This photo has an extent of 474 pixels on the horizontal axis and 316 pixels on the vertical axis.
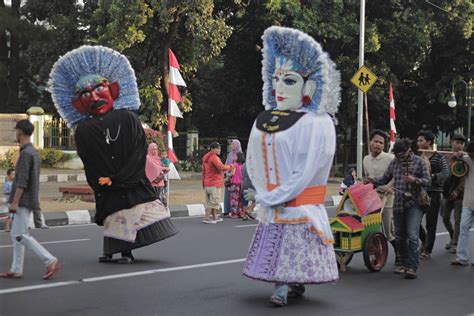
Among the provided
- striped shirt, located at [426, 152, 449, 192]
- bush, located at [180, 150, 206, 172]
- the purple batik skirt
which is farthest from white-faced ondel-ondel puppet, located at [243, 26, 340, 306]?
bush, located at [180, 150, 206, 172]

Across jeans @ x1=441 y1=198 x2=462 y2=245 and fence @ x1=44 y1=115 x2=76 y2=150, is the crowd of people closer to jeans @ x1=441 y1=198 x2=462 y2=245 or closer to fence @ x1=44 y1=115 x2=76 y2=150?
jeans @ x1=441 y1=198 x2=462 y2=245

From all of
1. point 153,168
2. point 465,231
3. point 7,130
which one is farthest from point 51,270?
point 7,130

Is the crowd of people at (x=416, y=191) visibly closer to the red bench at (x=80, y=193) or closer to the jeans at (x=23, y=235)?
the jeans at (x=23, y=235)

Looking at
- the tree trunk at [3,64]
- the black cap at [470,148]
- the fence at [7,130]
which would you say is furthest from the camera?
the tree trunk at [3,64]

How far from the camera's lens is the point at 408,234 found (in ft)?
27.4

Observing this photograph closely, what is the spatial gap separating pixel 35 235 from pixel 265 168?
20.4ft

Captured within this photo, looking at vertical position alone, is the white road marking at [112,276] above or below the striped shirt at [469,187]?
below

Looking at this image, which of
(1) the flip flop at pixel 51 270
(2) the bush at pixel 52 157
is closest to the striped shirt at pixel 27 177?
(1) the flip flop at pixel 51 270

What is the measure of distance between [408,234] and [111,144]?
11.8 ft

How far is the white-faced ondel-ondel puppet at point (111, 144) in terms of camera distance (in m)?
8.68

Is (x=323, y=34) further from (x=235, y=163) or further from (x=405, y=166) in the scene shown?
(x=405, y=166)

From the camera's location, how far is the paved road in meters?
6.54

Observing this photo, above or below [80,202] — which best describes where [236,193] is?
above

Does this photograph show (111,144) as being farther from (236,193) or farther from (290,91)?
(236,193)
